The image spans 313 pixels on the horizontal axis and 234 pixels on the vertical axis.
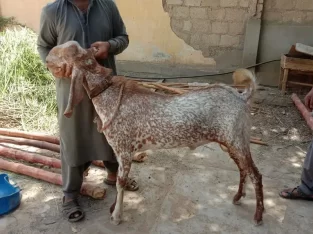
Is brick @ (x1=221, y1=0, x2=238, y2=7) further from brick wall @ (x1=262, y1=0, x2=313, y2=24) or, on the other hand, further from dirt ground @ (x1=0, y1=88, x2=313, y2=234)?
dirt ground @ (x1=0, y1=88, x2=313, y2=234)

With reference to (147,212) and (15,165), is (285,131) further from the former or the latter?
(15,165)

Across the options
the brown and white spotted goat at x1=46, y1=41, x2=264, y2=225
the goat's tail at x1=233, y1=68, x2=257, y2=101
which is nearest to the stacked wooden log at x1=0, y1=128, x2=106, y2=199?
the brown and white spotted goat at x1=46, y1=41, x2=264, y2=225

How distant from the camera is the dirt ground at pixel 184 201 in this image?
304 cm

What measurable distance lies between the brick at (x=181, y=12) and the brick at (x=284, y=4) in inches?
71.7

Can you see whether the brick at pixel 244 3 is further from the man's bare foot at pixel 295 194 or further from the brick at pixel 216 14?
the man's bare foot at pixel 295 194

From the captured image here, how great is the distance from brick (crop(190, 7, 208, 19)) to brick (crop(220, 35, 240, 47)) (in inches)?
24.0

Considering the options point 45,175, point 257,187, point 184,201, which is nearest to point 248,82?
point 257,187

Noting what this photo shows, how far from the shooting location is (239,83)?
3.02 m

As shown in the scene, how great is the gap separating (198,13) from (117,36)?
4.61 meters

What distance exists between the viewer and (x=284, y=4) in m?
6.75

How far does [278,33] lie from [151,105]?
17.0 feet

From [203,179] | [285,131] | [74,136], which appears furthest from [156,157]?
[285,131]

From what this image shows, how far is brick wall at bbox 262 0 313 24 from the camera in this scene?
21.9ft

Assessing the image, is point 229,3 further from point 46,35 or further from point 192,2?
point 46,35
